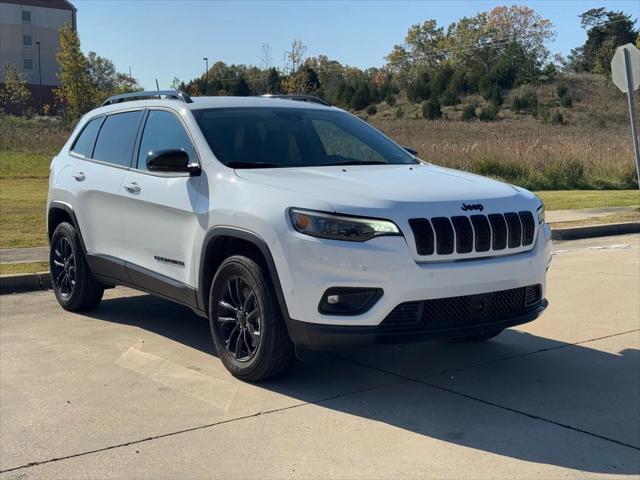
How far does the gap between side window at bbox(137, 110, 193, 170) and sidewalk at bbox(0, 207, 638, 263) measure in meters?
3.68

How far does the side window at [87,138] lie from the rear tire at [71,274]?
0.68m

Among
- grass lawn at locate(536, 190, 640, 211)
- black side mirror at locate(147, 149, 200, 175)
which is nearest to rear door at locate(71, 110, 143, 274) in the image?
black side mirror at locate(147, 149, 200, 175)

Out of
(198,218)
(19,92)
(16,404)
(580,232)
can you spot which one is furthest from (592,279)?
(19,92)

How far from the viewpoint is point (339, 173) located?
523cm

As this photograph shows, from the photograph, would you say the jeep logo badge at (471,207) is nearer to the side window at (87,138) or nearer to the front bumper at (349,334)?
the front bumper at (349,334)

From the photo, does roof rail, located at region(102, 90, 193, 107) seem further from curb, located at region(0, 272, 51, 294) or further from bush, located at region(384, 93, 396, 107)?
bush, located at region(384, 93, 396, 107)

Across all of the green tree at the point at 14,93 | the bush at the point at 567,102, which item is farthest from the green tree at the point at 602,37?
the green tree at the point at 14,93

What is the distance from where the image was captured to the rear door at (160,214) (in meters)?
5.48

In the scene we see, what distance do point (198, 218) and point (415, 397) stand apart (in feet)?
6.02

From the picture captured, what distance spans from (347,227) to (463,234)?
694mm

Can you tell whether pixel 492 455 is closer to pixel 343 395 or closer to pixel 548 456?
pixel 548 456

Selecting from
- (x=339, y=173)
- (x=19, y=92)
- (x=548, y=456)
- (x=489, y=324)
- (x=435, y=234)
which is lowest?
(x=548, y=456)

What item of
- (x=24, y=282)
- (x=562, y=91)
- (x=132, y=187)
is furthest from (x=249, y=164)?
(x=562, y=91)

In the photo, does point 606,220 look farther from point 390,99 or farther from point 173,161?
point 390,99
